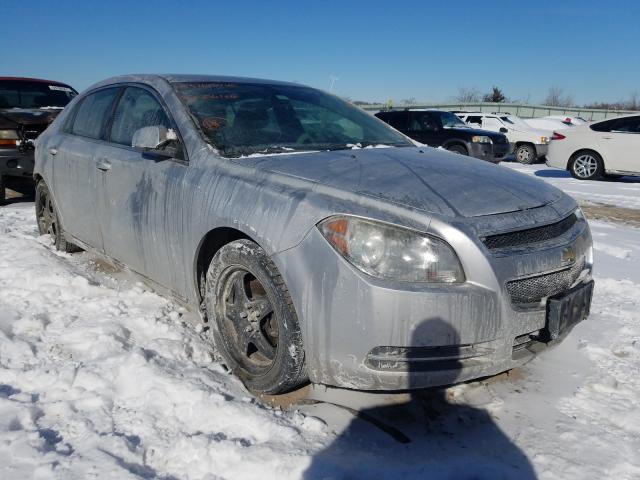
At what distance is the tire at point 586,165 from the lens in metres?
11.4

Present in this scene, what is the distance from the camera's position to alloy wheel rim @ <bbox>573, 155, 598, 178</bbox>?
1147 centimetres

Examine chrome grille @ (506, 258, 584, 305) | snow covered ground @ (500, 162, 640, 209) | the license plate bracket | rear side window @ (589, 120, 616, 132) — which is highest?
rear side window @ (589, 120, 616, 132)

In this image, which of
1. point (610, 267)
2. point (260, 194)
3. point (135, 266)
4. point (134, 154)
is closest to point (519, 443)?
point (260, 194)

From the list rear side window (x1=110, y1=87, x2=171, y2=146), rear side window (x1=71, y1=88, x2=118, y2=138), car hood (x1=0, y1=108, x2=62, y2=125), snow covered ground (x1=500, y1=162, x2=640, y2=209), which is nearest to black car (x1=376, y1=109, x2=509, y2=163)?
snow covered ground (x1=500, y1=162, x2=640, y2=209)

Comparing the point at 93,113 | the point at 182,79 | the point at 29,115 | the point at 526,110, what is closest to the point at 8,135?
the point at 29,115

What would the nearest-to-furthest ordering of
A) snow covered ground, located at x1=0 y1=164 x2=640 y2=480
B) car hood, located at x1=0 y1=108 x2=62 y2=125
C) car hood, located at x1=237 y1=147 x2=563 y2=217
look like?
snow covered ground, located at x1=0 y1=164 x2=640 y2=480
car hood, located at x1=237 y1=147 x2=563 y2=217
car hood, located at x1=0 y1=108 x2=62 y2=125

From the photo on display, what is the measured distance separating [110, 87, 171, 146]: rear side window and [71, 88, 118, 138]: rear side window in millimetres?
198

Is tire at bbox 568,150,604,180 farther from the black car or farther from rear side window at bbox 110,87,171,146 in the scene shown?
rear side window at bbox 110,87,171,146

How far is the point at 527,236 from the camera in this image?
7.52 feet

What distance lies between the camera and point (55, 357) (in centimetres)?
281

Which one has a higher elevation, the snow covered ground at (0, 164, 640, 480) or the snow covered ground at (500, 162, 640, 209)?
the snow covered ground at (500, 162, 640, 209)

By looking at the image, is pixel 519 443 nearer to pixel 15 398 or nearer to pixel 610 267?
pixel 15 398

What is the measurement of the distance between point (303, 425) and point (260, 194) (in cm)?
103

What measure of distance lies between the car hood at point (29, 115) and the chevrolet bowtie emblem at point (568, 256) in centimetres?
678
